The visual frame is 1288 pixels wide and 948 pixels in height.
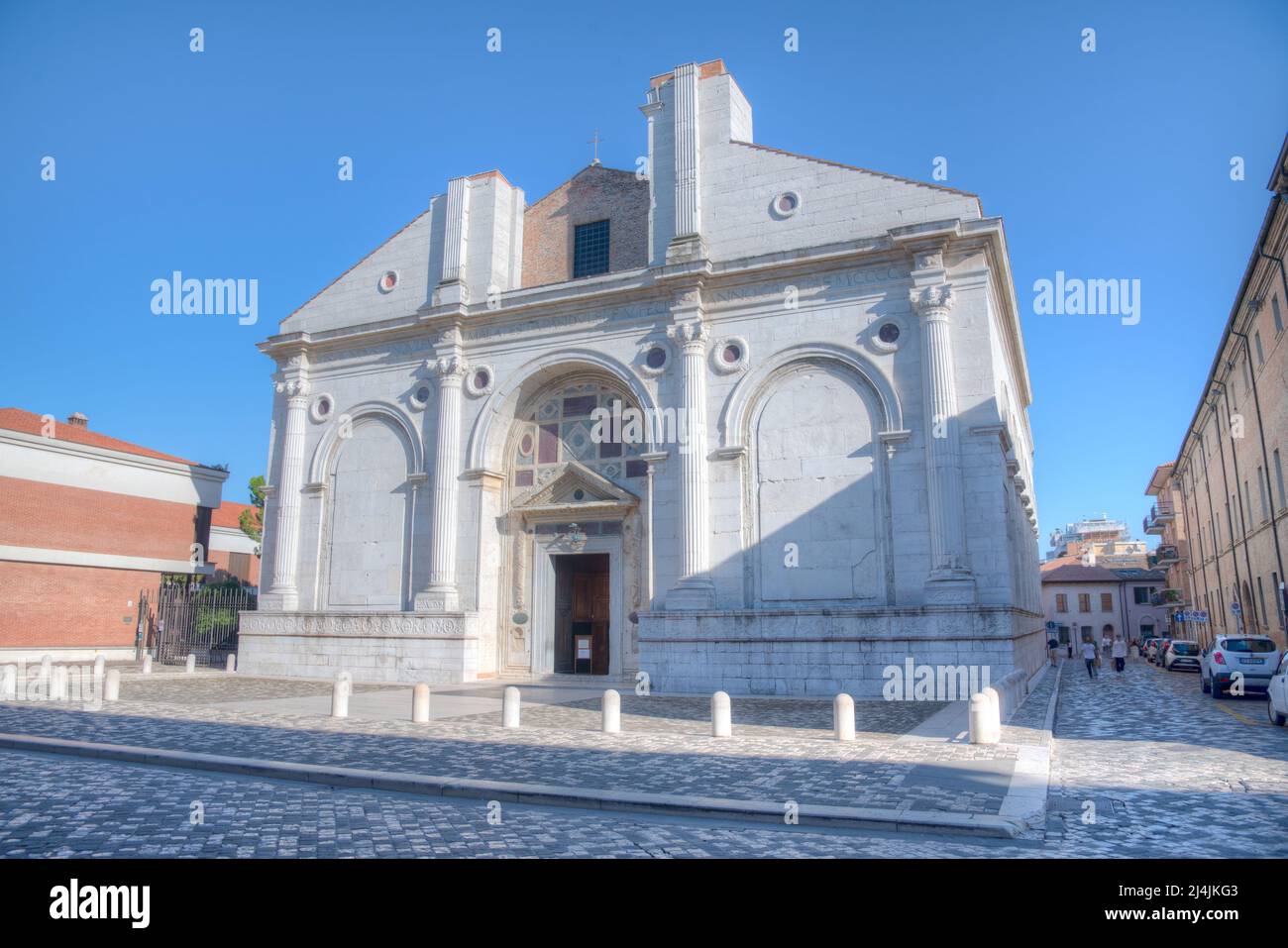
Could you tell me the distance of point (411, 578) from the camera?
2419cm

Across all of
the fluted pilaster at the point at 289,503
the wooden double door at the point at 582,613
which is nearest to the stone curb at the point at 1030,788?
the wooden double door at the point at 582,613

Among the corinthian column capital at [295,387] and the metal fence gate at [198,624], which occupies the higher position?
the corinthian column capital at [295,387]

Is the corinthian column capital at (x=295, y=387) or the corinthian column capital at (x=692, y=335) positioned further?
the corinthian column capital at (x=295, y=387)

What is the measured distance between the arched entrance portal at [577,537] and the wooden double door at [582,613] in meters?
0.03

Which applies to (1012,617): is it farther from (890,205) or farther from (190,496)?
(190,496)

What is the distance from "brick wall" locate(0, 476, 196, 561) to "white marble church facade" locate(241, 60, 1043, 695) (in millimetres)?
8638

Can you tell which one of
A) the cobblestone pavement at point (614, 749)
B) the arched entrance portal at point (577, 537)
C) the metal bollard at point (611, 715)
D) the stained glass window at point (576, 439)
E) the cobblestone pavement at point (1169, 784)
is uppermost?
the stained glass window at point (576, 439)

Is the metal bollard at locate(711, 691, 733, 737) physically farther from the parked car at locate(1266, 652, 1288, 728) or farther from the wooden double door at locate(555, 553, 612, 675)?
the wooden double door at locate(555, 553, 612, 675)

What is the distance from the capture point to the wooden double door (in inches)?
926

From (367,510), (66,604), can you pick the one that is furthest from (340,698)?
(66,604)

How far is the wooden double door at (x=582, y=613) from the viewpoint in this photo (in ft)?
77.2

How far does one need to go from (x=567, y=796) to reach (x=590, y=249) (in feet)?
67.8

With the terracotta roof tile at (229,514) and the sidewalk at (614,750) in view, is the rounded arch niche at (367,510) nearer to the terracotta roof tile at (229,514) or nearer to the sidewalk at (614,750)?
the sidewalk at (614,750)
